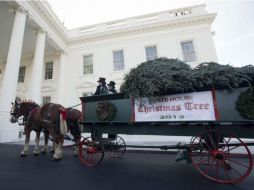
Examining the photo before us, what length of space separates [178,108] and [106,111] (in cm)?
149

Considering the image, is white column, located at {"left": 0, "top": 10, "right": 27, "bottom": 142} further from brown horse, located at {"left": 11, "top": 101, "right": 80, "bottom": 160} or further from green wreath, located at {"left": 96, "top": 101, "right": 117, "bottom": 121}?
green wreath, located at {"left": 96, "top": 101, "right": 117, "bottom": 121}

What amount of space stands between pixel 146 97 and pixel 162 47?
1192 centimetres

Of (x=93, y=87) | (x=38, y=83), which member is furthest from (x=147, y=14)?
(x=38, y=83)

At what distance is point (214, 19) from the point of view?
12961 mm

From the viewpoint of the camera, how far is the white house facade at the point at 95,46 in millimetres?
12414

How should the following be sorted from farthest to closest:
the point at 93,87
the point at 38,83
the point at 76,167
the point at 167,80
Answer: the point at 93,87, the point at 38,83, the point at 76,167, the point at 167,80

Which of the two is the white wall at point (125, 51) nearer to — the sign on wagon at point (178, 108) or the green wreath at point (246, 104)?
the sign on wagon at point (178, 108)

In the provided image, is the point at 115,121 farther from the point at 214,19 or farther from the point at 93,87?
the point at 214,19

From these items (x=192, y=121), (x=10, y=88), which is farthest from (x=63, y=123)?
(x=10, y=88)

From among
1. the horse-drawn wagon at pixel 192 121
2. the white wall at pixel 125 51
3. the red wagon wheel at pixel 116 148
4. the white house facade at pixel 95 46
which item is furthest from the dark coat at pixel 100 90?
the white wall at pixel 125 51

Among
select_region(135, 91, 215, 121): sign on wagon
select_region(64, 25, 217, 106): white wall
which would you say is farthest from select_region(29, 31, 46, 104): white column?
select_region(135, 91, 215, 121): sign on wagon

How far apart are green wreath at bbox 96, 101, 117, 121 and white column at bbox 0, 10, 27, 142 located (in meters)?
7.35

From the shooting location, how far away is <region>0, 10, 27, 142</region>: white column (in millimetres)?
7906

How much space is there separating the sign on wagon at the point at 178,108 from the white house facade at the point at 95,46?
10.3 meters
